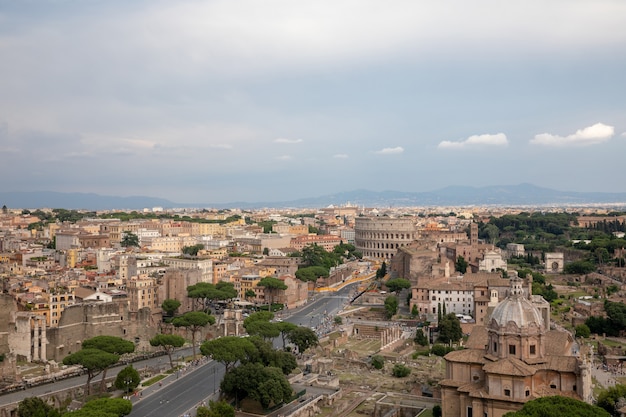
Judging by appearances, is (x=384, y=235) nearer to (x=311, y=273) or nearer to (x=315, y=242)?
(x=315, y=242)

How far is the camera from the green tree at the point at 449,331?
55812 mm

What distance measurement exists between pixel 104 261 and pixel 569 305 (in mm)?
55995

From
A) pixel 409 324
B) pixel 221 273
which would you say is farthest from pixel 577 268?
pixel 221 273

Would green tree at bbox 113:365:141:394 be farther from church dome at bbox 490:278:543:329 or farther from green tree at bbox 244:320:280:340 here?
church dome at bbox 490:278:543:329

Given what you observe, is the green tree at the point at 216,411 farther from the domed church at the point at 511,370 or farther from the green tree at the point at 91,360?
the domed church at the point at 511,370

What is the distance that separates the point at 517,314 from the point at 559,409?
319 inches

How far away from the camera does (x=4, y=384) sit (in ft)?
146

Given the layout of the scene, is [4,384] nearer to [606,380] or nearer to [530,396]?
[530,396]

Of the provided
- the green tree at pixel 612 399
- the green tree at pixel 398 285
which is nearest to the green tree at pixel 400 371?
the green tree at pixel 612 399

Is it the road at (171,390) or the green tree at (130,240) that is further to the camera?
the green tree at (130,240)

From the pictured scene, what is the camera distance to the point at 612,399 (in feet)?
119

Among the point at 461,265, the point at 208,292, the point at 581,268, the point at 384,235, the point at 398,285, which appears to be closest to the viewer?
the point at 208,292

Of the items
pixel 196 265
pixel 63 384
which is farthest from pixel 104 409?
pixel 196 265

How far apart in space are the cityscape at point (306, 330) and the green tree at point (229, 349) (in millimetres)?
103
